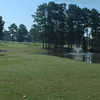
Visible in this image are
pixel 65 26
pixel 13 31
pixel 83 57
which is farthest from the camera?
pixel 13 31

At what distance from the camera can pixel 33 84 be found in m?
7.59

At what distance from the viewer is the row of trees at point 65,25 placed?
182ft

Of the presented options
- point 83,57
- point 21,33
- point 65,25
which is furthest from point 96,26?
point 21,33

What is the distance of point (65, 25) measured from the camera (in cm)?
5894

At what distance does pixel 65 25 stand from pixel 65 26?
1.07ft

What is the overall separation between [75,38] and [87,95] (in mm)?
55696

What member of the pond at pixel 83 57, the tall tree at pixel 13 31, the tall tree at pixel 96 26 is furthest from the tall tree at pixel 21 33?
the pond at pixel 83 57

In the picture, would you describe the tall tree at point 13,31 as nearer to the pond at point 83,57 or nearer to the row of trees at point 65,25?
the row of trees at point 65,25

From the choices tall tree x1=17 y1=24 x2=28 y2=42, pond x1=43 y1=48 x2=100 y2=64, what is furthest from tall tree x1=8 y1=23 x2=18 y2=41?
pond x1=43 y1=48 x2=100 y2=64

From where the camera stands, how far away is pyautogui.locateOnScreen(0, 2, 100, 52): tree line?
55.6 meters

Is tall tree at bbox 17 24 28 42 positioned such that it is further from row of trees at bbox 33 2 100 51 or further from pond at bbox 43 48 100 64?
pond at bbox 43 48 100 64

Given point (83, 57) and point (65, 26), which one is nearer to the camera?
point (83, 57)

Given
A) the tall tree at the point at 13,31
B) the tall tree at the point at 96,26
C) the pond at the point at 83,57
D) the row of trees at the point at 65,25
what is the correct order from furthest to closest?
the tall tree at the point at 13,31 → the tall tree at the point at 96,26 → the row of trees at the point at 65,25 → the pond at the point at 83,57

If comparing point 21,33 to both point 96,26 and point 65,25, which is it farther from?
point 96,26
